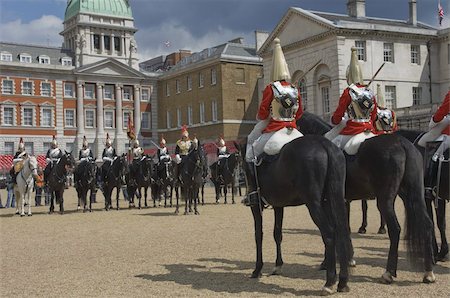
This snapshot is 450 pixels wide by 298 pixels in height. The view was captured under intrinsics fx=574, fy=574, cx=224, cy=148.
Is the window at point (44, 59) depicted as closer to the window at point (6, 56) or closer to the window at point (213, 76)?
the window at point (6, 56)

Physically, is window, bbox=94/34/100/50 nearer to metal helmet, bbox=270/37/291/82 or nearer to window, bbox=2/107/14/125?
window, bbox=2/107/14/125

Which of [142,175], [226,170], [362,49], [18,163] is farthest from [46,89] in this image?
[18,163]

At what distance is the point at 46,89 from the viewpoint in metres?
63.1

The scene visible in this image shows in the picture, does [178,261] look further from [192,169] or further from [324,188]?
[192,169]

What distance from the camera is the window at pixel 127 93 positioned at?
6862 cm

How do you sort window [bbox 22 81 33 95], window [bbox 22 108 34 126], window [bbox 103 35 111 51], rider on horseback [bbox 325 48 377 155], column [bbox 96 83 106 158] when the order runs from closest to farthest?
rider on horseback [bbox 325 48 377 155] → window [bbox 22 81 33 95] → window [bbox 22 108 34 126] → column [bbox 96 83 106 158] → window [bbox 103 35 111 51]

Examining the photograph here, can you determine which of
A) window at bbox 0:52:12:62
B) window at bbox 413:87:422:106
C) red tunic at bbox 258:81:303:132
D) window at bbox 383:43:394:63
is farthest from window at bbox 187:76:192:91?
red tunic at bbox 258:81:303:132

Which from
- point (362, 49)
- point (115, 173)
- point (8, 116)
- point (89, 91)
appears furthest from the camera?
point (89, 91)

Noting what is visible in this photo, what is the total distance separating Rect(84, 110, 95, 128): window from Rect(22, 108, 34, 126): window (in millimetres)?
6093

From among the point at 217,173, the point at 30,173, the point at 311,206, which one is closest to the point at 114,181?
the point at 30,173

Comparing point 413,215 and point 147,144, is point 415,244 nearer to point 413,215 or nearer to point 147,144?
point 413,215

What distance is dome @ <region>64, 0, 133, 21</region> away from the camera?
69.9 meters

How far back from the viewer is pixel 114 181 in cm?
2147

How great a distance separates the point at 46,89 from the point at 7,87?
13.4ft
